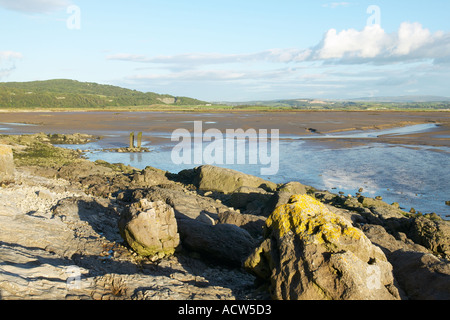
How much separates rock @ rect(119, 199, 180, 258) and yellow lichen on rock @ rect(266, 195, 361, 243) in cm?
246

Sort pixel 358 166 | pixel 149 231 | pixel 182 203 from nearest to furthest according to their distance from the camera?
pixel 149 231
pixel 182 203
pixel 358 166

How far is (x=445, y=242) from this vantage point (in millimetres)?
9820

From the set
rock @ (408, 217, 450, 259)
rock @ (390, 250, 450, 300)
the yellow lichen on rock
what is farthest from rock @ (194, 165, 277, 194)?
rock @ (390, 250, 450, 300)

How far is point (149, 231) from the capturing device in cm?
782

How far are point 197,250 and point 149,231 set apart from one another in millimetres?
1202

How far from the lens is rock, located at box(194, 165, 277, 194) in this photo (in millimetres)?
16609

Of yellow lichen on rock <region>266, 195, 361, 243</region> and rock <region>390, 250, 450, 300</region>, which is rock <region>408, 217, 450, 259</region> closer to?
rock <region>390, 250, 450, 300</region>

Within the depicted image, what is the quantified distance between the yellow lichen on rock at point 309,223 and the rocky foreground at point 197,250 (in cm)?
2

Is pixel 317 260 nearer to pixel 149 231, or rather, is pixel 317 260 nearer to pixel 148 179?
pixel 149 231

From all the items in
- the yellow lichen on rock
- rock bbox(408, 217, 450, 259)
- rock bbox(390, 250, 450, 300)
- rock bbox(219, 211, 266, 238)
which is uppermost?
the yellow lichen on rock

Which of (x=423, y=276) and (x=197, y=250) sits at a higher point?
(x=423, y=276)

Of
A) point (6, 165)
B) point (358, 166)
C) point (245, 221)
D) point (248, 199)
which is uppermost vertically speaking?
point (6, 165)

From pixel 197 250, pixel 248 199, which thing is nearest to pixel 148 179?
pixel 248 199
